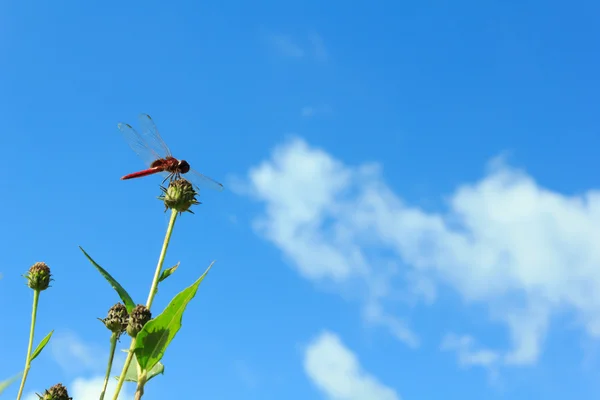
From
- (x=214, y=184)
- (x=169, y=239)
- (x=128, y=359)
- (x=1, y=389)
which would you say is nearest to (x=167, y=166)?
(x=214, y=184)

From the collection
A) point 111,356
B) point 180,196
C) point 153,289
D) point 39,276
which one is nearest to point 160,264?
point 153,289

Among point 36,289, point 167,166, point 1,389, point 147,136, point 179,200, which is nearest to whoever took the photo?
point 1,389

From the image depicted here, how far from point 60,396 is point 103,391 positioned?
40 cm

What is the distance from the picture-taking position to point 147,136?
201 inches

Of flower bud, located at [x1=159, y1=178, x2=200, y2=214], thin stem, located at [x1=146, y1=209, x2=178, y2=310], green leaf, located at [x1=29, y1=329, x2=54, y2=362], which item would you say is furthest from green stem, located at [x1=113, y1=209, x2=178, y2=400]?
green leaf, located at [x1=29, y1=329, x2=54, y2=362]

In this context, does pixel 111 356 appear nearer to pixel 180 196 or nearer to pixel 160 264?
pixel 160 264

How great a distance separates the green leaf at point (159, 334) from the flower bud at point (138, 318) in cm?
12

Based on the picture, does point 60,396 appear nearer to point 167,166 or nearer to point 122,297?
point 122,297

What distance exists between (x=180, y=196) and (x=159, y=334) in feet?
4.16

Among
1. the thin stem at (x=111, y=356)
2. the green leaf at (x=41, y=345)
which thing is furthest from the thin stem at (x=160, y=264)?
the green leaf at (x=41, y=345)

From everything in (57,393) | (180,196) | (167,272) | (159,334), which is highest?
(180,196)

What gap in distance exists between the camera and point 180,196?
3.65 meters

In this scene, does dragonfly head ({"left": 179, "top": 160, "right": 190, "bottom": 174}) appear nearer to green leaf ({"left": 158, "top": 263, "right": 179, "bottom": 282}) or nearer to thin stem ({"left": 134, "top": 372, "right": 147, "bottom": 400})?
green leaf ({"left": 158, "top": 263, "right": 179, "bottom": 282})

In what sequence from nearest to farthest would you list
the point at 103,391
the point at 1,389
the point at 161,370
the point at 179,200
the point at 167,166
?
the point at 1,389
the point at 103,391
the point at 161,370
the point at 179,200
the point at 167,166
